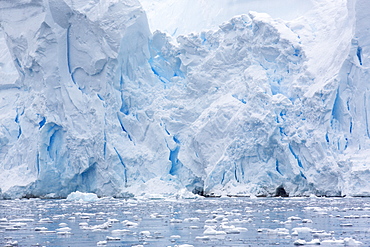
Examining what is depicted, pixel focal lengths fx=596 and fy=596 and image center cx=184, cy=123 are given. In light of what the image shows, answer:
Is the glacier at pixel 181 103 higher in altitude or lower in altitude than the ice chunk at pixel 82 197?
higher

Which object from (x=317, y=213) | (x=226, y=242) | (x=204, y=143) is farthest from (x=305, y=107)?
(x=226, y=242)

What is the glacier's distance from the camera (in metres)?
24.8

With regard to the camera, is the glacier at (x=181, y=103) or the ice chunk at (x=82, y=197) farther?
the glacier at (x=181, y=103)

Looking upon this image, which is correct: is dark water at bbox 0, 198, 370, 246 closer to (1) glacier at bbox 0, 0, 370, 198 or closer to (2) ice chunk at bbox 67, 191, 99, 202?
(2) ice chunk at bbox 67, 191, 99, 202

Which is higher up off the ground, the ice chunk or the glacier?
the glacier

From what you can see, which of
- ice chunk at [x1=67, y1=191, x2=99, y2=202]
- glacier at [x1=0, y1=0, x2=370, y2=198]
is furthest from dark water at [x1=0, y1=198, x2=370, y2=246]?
glacier at [x1=0, y1=0, x2=370, y2=198]

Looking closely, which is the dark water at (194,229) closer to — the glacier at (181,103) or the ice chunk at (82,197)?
the ice chunk at (82,197)

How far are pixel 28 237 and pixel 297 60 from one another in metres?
18.6

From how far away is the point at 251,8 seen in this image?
→ 104 feet

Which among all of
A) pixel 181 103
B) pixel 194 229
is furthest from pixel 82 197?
pixel 194 229

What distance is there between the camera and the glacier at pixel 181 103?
977 inches

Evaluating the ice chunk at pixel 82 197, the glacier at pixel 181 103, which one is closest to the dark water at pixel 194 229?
the ice chunk at pixel 82 197

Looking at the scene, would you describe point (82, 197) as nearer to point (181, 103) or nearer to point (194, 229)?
point (181, 103)

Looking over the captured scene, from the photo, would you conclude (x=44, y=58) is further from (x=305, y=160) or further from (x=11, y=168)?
(x=305, y=160)
